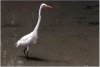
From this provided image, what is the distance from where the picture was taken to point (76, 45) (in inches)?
446

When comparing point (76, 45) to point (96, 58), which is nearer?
point (96, 58)

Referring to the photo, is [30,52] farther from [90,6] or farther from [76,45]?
[90,6]

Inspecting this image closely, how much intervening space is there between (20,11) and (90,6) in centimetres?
341

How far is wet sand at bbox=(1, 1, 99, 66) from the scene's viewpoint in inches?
386

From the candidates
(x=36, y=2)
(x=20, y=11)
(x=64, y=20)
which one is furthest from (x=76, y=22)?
(x=36, y=2)

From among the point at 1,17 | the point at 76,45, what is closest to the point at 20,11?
the point at 1,17

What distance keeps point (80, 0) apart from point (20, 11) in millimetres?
4057

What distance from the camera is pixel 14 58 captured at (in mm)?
9734

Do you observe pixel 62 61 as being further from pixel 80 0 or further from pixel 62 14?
pixel 80 0

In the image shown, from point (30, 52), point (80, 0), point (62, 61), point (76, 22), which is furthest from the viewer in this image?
point (80, 0)

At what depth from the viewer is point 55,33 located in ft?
41.9

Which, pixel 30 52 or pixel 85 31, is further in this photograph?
pixel 85 31

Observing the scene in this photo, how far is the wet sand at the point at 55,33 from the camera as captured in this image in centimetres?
981

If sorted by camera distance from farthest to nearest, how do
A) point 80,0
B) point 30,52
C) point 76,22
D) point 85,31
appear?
point 80,0 → point 76,22 → point 85,31 → point 30,52
